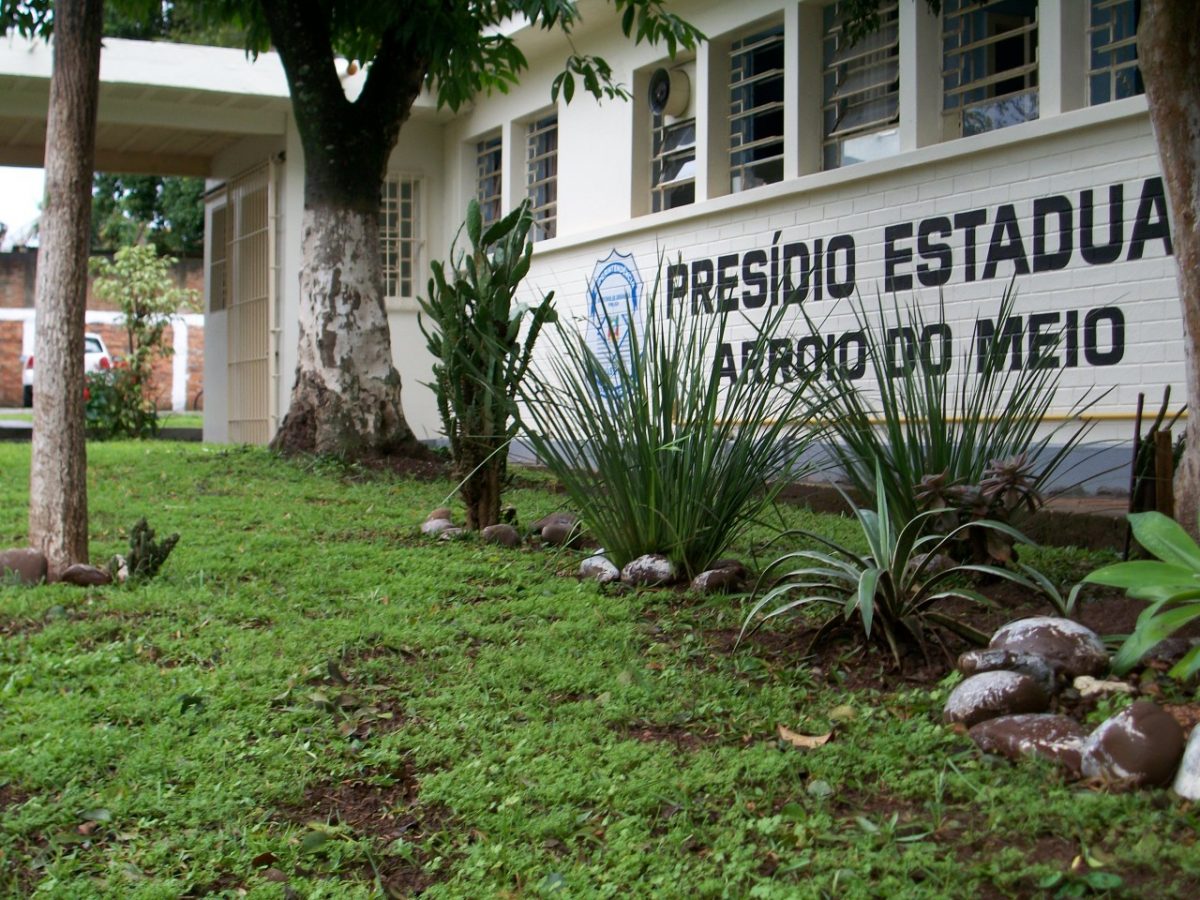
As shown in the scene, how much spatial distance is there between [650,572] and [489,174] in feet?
30.0

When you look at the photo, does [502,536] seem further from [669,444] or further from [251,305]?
[251,305]

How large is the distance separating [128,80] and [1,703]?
29.9 feet

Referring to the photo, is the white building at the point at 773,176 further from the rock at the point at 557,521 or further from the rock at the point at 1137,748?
the rock at the point at 1137,748

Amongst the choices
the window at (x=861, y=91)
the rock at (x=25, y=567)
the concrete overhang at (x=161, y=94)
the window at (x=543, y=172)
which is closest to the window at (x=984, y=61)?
the window at (x=861, y=91)

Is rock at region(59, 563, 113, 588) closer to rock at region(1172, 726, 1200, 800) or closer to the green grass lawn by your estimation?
the green grass lawn

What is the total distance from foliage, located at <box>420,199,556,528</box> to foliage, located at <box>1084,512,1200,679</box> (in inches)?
114

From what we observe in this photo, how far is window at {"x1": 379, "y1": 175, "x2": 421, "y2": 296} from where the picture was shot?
507 inches

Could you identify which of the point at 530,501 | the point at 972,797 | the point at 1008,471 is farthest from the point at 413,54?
the point at 972,797

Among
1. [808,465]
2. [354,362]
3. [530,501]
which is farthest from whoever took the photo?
[354,362]

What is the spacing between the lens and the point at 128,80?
10836mm

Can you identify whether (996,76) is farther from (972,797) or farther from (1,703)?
(1,703)

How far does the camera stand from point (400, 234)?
12930 mm

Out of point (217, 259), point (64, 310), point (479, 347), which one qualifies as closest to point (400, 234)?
point (217, 259)

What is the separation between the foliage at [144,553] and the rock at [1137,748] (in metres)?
3.17
